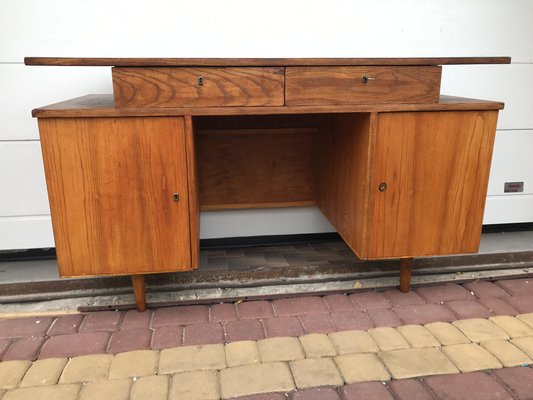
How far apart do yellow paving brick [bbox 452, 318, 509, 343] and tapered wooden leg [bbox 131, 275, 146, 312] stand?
1.36 metres

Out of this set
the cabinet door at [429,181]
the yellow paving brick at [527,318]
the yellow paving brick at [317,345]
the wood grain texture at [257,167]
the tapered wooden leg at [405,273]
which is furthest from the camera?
the wood grain texture at [257,167]

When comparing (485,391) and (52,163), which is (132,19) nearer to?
(52,163)

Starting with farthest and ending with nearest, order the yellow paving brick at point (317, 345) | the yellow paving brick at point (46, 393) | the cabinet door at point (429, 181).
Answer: the cabinet door at point (429, 181)
the yellow paving brick at point (317, 345)
the yellow paving brick at point (46, 393)

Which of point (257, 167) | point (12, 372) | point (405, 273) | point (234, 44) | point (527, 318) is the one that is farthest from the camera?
point (257, 167)

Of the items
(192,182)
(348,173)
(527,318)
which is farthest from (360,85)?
(527,318)

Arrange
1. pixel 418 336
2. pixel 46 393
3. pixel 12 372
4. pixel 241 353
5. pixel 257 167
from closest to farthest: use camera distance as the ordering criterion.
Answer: pixel 46 393 < pixel 12 372 < pixel 241 353 < pixel 418 336 < pixel 257 167

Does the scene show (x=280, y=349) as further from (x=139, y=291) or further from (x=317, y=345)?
(x=139, y=291)

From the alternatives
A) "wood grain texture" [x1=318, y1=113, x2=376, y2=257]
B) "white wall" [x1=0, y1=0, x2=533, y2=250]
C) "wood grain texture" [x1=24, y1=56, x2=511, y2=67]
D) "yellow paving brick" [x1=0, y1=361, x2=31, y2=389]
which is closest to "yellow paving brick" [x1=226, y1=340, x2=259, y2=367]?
"wood grain texture" [x1=318, y1=113, x2=376, y2=257]

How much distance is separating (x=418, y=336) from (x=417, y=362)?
180mm

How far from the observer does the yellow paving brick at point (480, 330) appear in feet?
5.87

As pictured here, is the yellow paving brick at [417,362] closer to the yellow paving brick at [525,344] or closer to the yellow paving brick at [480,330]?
the yellow paving brick at [480,330]

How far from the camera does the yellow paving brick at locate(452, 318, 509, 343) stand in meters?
1.79

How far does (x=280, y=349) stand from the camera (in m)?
1.71

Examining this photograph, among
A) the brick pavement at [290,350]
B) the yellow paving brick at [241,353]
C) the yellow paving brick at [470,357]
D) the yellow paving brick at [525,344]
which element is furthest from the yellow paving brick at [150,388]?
the yellow paving brick at [525,344]
